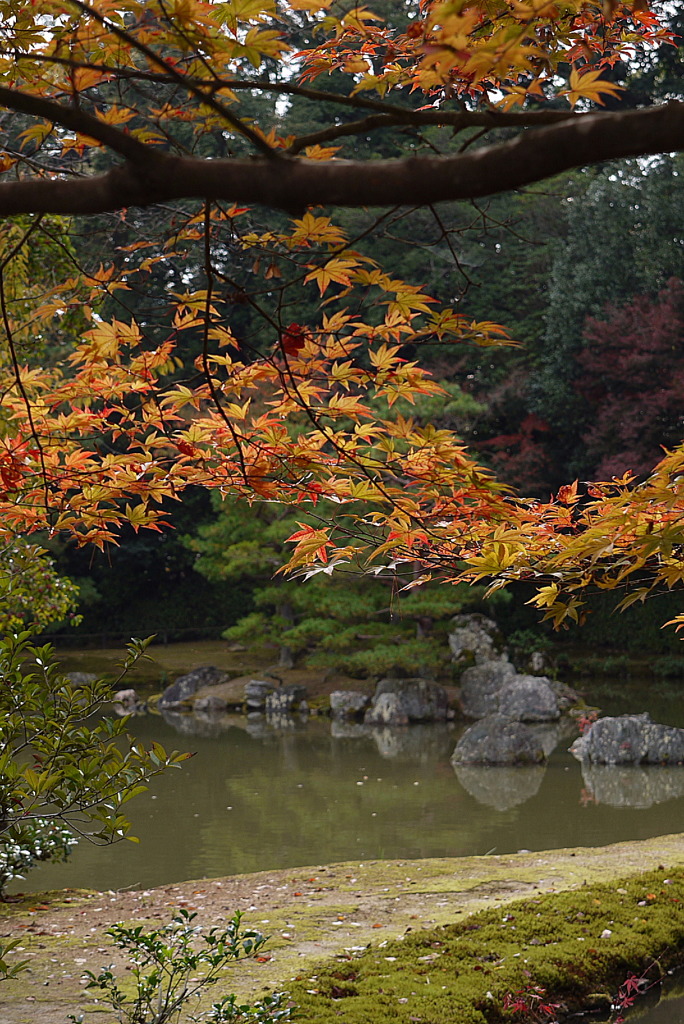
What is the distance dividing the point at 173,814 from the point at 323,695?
17.7ft

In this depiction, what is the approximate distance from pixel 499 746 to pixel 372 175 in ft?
27.0

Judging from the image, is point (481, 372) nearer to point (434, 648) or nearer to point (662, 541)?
point (434, 648)

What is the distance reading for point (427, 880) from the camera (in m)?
4.76

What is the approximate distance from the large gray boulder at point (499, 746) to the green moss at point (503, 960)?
15.1 ft

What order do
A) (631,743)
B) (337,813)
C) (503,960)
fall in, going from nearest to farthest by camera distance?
(503,960) → (337,813) → (631,743)

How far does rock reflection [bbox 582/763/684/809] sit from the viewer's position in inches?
285

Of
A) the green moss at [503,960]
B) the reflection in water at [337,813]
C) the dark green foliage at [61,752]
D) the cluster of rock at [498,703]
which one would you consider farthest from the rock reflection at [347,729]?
the dark green foliage at [61,752]

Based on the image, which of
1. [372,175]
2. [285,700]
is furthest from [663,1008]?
[285,700]

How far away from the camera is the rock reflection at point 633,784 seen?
725cm

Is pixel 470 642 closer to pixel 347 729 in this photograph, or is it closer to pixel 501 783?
pixel 347 729

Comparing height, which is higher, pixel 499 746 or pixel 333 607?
pixel 333 607

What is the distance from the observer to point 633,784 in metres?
7.80

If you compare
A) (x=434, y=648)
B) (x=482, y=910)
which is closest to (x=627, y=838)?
(x=482, y=910)

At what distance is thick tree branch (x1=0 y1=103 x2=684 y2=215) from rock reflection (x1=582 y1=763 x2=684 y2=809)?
6726 millimetres
